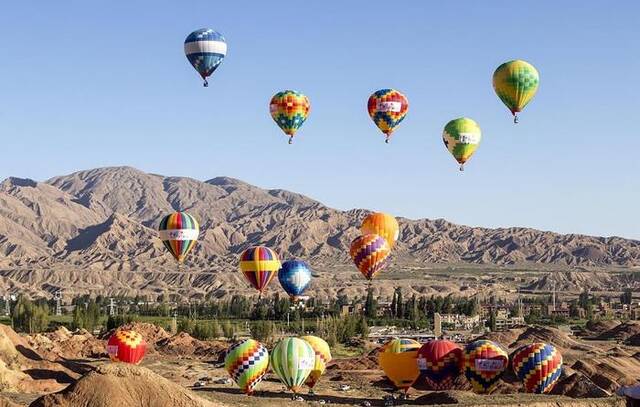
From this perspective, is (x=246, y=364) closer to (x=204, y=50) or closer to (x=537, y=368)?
(x=537, y=368)

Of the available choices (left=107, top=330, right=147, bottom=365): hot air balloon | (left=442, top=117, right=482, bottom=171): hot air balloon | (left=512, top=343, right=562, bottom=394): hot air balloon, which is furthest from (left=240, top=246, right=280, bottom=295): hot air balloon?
(left=512, top=343, right=562, bottom=394): hot air balloon

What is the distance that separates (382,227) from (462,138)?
1021 centimetres

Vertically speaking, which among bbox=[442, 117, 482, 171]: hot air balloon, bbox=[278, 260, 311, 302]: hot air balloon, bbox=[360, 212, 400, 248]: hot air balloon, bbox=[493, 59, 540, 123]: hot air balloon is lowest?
bbox=[278, 260, 311, 302]: hot air balloon

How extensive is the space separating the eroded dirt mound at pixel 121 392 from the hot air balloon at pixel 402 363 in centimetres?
2348

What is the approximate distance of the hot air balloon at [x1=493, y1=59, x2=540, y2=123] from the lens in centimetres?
7825

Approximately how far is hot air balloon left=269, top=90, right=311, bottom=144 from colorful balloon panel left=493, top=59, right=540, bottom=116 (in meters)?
17.7

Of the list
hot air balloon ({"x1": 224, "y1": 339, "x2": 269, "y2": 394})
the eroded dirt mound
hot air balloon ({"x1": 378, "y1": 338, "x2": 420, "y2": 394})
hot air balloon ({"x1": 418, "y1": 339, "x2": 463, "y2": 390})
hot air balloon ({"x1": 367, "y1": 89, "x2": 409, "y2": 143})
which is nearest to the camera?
the eroded dirt mound

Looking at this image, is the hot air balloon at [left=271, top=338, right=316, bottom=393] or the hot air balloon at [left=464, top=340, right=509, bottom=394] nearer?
the hot air balloon at [left=271, top=338, right=316, bottom=393]

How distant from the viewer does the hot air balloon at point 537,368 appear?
6625 cm

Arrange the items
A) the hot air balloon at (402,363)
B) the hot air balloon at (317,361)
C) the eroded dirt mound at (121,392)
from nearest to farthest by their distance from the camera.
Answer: the eroded dirt mound at (121,392) → the hot air balloon at (402,363) → the hot air balloon at (317,361)

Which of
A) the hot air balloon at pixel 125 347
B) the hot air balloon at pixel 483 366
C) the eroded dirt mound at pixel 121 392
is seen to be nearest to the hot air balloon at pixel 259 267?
the hot air balloon at pixel 125 347

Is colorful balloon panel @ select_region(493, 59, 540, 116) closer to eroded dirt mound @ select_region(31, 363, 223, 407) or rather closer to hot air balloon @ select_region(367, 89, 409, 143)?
hot air balloon @ select_region(367, 89, 409, 143)

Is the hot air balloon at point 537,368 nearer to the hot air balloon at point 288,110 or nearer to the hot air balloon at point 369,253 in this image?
the hot air balloon at point 369,253

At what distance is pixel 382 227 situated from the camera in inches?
3406
